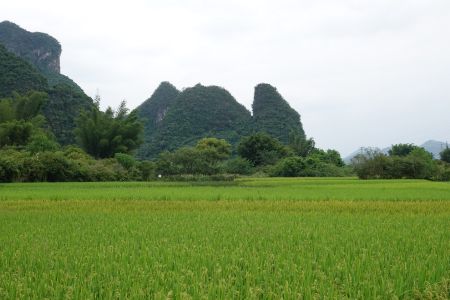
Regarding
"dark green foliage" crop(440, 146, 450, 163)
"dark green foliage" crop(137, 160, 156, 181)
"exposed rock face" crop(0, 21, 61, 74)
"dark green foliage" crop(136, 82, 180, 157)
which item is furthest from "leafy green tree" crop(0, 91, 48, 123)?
"dark green foliage" crop(136, 82, 180, 157)

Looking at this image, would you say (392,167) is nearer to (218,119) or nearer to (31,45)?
(218,119)

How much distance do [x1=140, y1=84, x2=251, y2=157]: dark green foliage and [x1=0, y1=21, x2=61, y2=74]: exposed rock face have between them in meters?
19.1

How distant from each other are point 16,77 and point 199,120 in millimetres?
27083

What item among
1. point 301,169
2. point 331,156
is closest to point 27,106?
point 301,169

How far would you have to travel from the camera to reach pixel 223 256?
4441mm

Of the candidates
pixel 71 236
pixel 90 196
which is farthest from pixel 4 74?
pixel 71 236

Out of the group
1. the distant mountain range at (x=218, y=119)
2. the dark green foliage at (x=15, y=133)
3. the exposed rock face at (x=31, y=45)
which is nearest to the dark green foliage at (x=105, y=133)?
the dark green foliage at (x=15, y=133)

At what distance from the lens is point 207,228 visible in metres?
6.74

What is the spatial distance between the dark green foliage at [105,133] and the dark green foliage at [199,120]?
2426cm

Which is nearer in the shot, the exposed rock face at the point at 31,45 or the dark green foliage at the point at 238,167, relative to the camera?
the dark green foliage at the point at 238,167

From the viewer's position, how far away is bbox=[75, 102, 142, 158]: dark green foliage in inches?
1244

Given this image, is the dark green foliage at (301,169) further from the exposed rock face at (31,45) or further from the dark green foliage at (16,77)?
the exposed rock face at (31,45)

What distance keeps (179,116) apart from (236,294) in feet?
197

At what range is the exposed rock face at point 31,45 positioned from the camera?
6394 centimetres
